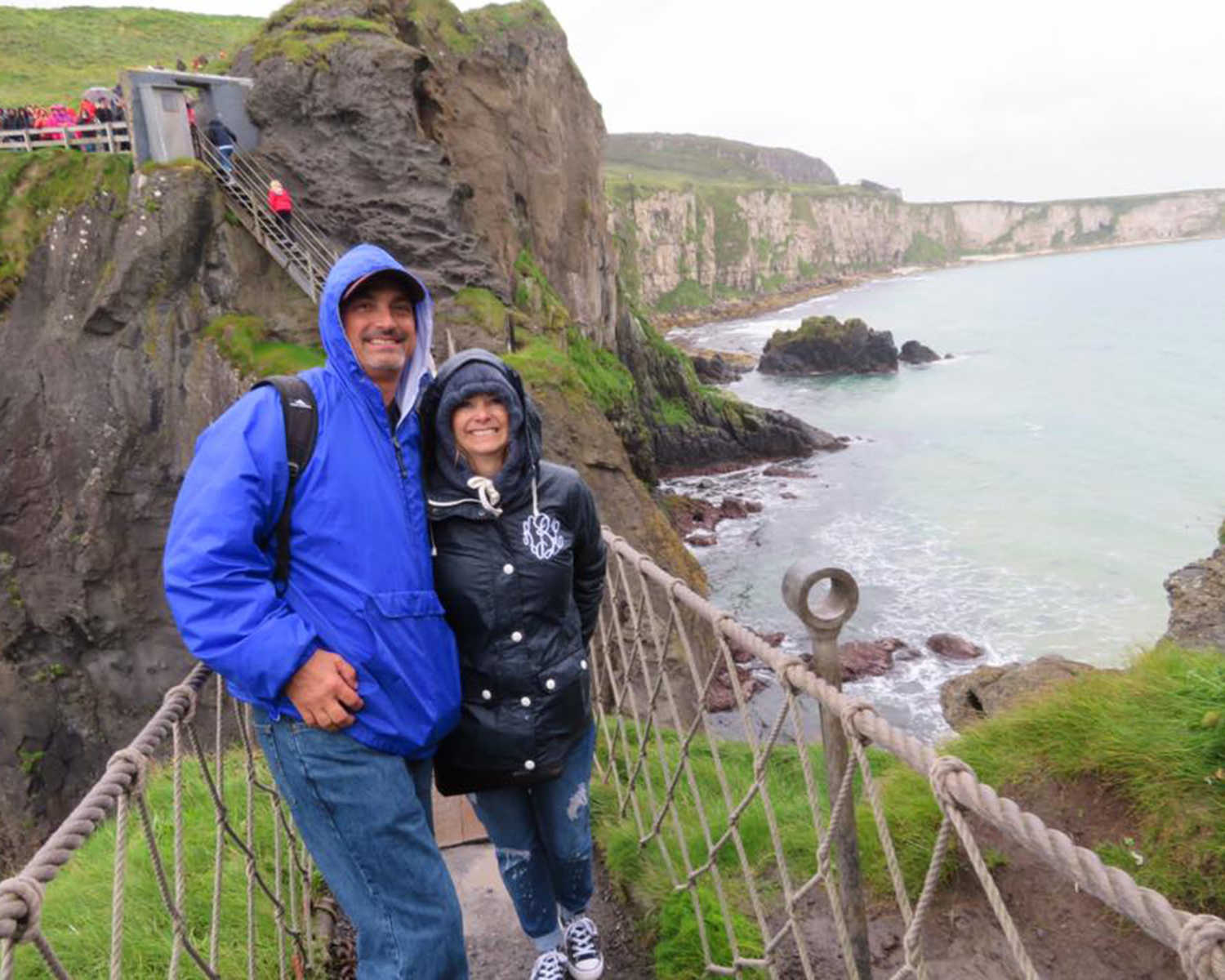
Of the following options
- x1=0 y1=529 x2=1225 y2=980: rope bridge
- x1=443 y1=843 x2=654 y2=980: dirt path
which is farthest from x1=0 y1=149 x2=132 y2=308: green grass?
x1=443 y1=843 x2=654 y2=980: dirt path

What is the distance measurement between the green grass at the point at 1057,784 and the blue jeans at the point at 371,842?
1230 mm

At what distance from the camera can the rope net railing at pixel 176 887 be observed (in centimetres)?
182

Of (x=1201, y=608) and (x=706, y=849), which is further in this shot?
(x=1201, y=608)

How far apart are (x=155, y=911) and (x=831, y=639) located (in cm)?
313

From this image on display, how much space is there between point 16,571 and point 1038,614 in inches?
872

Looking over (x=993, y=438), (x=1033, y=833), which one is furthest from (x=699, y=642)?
(x=993, y=438)

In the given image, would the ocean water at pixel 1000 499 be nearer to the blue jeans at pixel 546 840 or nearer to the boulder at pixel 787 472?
the boulder at pixel 787 472

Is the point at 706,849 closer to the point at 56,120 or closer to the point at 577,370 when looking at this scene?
the point at 577,370

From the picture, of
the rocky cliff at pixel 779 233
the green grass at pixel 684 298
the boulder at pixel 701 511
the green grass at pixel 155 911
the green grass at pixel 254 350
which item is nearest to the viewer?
the green grass at pixel 155 911

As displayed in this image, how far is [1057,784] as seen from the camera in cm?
389

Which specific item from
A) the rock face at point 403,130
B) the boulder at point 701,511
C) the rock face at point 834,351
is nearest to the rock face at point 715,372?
the rock face at point 834,351

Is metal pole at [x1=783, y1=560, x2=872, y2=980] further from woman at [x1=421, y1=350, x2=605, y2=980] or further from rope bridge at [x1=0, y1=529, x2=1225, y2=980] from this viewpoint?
woman at [x1=421, y1=350, x2=605, y2=980]

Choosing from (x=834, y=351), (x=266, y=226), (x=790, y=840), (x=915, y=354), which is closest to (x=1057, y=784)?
(x=790, y=840)

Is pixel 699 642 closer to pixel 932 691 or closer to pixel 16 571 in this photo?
pixel 932 691
